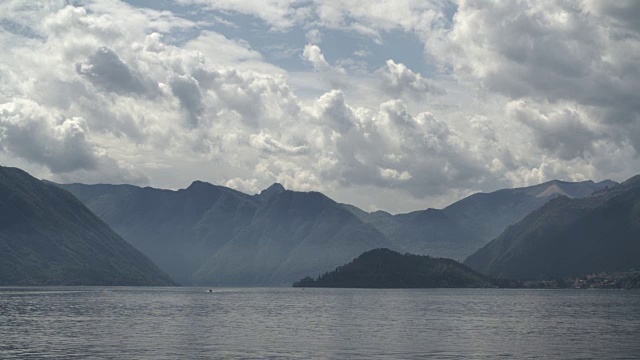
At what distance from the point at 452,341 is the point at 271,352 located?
4565 centimetres

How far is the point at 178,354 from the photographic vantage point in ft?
441

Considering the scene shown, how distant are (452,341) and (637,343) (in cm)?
3921

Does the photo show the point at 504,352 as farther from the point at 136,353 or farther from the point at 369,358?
the point at 136,353

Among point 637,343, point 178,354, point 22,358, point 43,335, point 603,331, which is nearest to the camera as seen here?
point 22,358

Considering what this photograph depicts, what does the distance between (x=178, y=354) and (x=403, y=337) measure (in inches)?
2304

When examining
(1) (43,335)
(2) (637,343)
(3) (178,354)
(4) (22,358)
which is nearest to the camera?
(4) (22,358)

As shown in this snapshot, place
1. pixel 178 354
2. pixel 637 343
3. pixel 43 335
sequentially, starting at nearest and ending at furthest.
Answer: pixel 178 354
pixel 637 343
pixel 43 335

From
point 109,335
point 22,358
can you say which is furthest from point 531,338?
point 22,358

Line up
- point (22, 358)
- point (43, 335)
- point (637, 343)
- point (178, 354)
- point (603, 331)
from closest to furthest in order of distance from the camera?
point (22, 358) → point (178, 354) → point (637, 343) → point (43, 335) → point (603, 331)

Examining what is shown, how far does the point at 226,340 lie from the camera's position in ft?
526

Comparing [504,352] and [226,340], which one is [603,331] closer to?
[504,352]

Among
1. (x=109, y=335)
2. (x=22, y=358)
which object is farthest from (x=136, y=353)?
(x=109, y=335)

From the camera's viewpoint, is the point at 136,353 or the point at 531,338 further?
the point at 531,338

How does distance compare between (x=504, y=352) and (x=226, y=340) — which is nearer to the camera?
(x=504, y=352)
